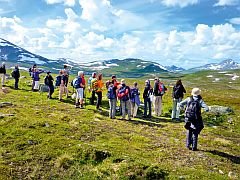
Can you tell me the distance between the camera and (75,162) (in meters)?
14.7

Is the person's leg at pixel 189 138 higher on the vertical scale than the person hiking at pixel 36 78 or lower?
lower

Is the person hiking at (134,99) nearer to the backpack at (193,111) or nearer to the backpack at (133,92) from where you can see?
the backpack at (133,92)

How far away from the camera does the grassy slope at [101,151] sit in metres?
14.0

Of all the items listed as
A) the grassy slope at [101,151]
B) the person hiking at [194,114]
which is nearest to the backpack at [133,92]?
the grassy slope at [101,151]

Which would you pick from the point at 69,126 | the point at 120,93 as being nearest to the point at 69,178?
the point at 69,126

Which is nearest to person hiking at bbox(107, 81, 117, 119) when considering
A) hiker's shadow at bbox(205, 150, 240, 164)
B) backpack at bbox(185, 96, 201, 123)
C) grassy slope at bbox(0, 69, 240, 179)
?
grassy slope at bbox(0, 69, 240, 179)

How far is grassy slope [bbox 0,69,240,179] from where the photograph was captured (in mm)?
13984

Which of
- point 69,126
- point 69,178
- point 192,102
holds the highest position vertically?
point 192,102

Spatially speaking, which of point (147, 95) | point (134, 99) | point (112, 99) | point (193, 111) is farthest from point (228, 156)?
point (147, 95)

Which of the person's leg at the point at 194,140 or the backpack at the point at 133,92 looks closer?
the person's leg at the point at 194,140

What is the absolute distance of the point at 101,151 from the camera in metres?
15.4

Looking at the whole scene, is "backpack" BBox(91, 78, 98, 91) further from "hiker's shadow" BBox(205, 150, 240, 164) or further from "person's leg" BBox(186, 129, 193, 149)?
"hiker's shadow" BBox(205, 150, 240, 164)

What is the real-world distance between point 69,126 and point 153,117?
10.8 metres

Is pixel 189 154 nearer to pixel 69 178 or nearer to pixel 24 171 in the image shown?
pixel 69 178
